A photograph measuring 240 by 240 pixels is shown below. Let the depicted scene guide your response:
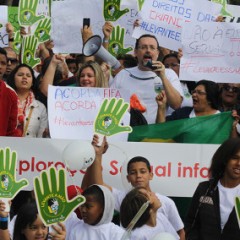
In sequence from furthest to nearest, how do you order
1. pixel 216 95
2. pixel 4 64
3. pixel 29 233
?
1. pixel 4 64
2. pixel 216 95
3. pixel 29 233

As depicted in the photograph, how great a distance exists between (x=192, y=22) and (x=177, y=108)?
85 centimetres

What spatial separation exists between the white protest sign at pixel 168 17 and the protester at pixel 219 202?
10.2ft

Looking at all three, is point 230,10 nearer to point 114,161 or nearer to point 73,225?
point 114,161

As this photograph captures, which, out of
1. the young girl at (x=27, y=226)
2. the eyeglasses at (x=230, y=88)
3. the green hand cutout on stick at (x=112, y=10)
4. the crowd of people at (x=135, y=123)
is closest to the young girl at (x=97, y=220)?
the crowd of people at (x=135, y=123)

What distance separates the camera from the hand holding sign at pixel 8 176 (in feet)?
24.8

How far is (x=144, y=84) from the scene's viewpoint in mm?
9344

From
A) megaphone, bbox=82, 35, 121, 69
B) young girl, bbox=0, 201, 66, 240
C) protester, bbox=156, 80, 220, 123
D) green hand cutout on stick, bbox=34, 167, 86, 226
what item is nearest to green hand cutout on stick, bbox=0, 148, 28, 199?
young girl, bbox=0, 201, 66, 240

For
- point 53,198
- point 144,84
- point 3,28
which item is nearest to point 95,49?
point 144,84

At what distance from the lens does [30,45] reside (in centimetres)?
1052

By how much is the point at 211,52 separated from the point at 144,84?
27.4 inches

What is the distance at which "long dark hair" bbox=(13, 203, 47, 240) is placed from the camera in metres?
7.45

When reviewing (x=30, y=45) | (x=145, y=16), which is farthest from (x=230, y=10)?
(x=30, y=45)

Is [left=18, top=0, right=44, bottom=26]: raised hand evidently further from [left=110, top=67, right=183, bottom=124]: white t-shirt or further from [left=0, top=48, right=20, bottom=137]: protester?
[left=0, top=48, right=20, bottom=137]: protester

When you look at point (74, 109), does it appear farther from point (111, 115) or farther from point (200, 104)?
point (200, 104)
